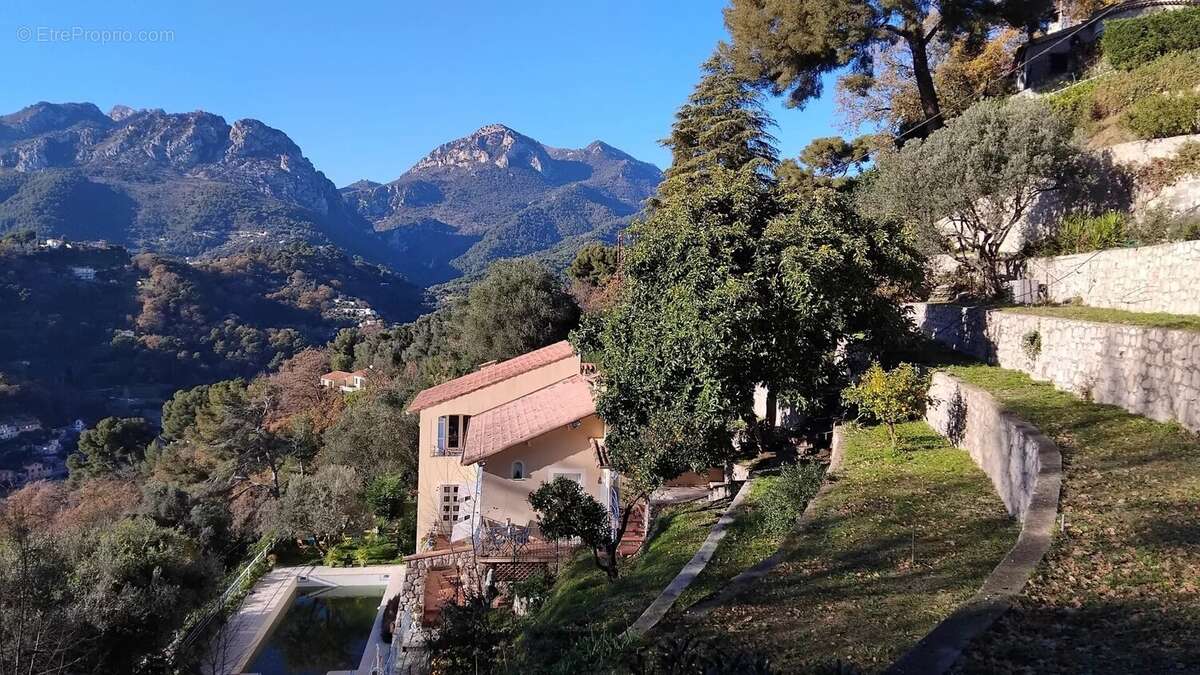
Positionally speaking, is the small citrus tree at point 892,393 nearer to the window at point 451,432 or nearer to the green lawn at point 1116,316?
the green lawn at point 1116,316

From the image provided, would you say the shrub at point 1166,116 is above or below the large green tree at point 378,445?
above

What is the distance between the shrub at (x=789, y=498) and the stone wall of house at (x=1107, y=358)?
414cm

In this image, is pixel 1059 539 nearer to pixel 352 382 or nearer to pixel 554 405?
pixel 554 405

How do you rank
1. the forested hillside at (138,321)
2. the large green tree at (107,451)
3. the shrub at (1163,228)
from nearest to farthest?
1. the shrub at (1163,228)
2. the large green tree at (107,451)
3. the forested hillside at (138,321)

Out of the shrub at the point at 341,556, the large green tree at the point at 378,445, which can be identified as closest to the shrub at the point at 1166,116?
the shrub at the point at 341,556

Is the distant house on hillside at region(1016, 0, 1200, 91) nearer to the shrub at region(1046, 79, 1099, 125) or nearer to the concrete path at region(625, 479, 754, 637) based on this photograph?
the shrub at region(1046, 79, 1099, 125)

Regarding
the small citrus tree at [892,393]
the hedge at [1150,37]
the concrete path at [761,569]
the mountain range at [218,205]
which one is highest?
the mountain range at [218,205]

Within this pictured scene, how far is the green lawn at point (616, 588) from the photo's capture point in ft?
23.8

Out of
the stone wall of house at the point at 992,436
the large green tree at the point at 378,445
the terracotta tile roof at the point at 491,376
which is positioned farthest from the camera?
the large green tree at the point at 378,445

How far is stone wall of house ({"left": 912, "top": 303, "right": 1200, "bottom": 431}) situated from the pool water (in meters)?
17.0

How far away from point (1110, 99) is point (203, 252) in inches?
5738

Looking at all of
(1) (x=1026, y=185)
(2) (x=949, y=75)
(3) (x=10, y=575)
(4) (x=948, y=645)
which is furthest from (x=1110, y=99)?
(3) (x=10, y=575)

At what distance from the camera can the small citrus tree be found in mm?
11203

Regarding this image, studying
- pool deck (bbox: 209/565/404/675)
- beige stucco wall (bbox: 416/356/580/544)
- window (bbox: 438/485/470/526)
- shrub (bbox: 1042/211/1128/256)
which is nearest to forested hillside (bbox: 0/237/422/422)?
pool deck (bbox: 209/565/404/675)
